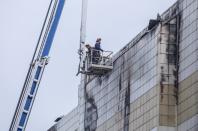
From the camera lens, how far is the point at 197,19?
87.2 meters

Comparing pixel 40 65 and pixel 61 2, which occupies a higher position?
pixel 61 2

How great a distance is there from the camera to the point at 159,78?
298 ft

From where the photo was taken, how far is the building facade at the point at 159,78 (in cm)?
8788

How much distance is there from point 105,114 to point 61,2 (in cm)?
1703

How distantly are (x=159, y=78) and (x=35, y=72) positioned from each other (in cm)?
1149

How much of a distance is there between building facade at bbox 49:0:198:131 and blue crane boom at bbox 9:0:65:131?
8581 millimetres

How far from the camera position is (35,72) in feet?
272

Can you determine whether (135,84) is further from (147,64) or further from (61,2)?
(61,2)

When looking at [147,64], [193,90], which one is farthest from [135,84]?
[193,90]

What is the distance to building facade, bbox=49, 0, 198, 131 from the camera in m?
87.9

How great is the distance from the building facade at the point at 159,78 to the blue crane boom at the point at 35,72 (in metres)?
8.58

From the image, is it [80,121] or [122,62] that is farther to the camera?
[80,121]

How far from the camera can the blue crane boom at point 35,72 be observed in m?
81.2

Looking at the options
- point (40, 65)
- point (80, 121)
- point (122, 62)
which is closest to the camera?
point (40, 65)
